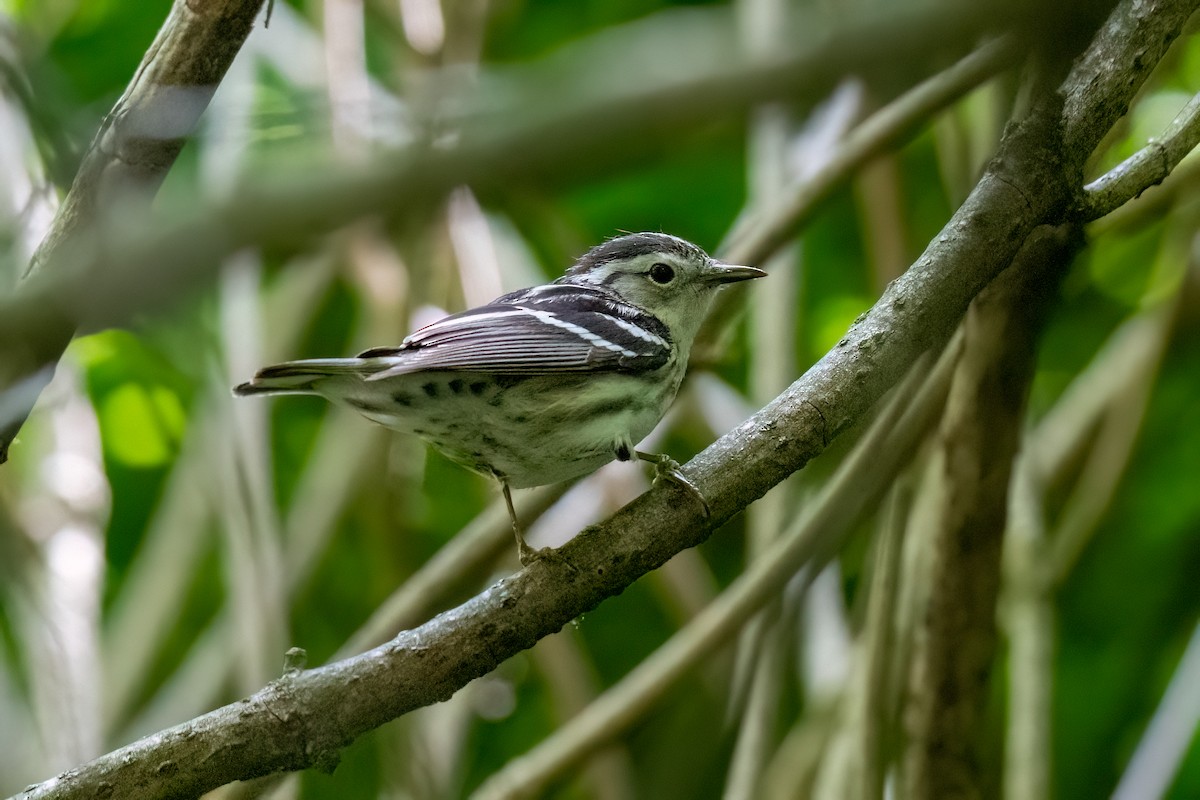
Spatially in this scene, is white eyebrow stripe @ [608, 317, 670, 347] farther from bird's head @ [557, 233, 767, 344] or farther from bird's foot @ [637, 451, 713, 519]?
bird's foot @ [637, 451, 713, 519]

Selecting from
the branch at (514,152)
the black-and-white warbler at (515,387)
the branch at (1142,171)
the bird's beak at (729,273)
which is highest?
the branch at (514,152)

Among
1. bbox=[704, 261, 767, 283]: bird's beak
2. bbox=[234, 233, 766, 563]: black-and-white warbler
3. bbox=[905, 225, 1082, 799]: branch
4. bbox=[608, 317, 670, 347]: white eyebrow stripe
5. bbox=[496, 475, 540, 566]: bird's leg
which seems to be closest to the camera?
bbox=[496, 475, 540, 566]: bird's leg

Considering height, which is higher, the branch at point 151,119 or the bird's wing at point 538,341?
the branch at point 151,119

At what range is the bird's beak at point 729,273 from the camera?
2.92 m

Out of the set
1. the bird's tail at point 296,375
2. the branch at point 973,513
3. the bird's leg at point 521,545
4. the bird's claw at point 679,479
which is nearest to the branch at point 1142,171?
the branch at point 973,513

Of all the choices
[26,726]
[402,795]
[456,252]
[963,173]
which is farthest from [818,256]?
[26,726]

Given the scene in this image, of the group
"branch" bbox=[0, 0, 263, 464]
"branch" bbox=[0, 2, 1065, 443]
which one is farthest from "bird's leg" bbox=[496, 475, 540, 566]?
"branch" bbox=[0, 2, 1065, 443]

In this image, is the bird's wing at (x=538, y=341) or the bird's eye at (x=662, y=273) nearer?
the bird's wing at (x=538, y=341)

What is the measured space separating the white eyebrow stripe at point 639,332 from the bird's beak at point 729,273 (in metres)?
0.29

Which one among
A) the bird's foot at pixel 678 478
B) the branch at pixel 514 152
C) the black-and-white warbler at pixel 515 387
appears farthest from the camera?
the black-and-white warbler at pixel 515 387

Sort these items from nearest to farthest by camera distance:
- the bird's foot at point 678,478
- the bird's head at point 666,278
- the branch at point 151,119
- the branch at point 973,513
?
the branch at point 151,119 < the bird's foot at point 678,478 < the branch at point 973,513 < the bird's head at point 666,278

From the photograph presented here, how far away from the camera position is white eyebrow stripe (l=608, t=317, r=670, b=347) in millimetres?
2785

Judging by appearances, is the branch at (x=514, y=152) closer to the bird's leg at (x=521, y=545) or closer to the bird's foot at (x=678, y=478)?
the bird's foot at (x=678, y=478)

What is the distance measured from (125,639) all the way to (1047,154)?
3.51 meters
